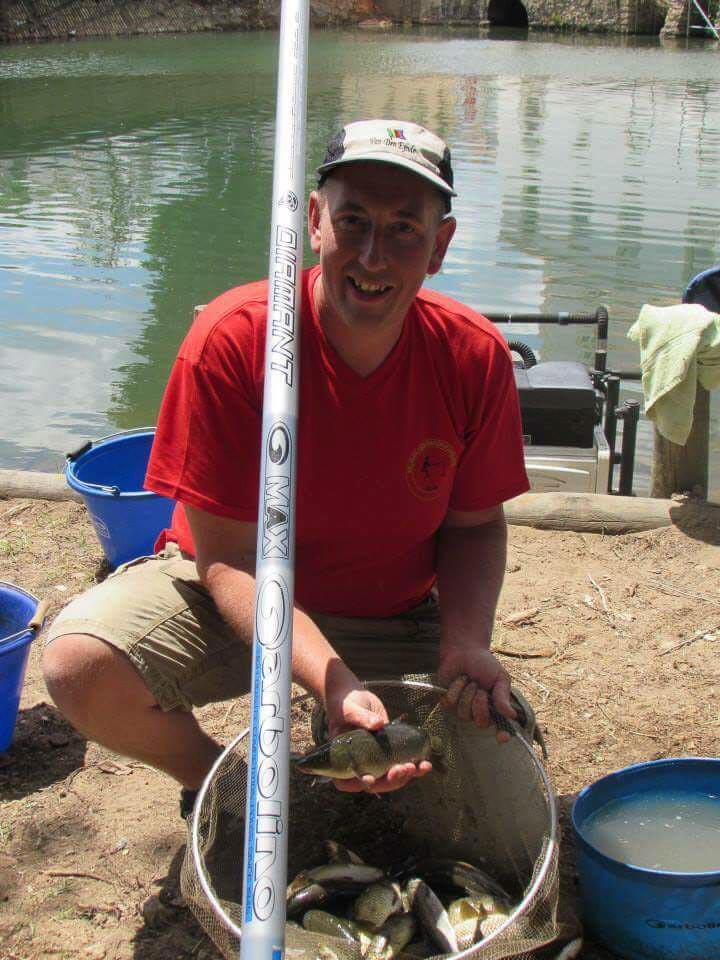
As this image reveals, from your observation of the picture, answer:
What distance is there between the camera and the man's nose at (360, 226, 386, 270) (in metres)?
2.28

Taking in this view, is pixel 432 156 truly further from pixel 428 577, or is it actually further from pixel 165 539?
pixel 165 539

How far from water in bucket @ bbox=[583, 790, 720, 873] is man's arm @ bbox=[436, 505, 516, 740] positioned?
0.37 m

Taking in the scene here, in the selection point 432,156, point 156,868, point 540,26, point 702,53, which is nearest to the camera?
point 432,156

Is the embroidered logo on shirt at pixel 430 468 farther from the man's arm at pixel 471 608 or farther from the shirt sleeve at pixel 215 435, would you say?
the shirt sleeve at pixel 215 435

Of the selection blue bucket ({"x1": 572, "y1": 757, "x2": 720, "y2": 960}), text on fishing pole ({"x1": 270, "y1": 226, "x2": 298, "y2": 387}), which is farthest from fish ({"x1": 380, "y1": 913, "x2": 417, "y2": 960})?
text on fishing pole ({"x1": 270, "y1": 226, "x2": 298, "y2": 387})

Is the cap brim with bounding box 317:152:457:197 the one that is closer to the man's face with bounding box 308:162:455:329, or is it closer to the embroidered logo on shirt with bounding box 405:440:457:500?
the man's face with bounding box 308:162:455:329

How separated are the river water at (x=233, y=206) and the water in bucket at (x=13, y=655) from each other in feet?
12.0

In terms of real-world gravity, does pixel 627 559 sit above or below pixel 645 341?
below

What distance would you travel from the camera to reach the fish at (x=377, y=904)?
2.28 meters

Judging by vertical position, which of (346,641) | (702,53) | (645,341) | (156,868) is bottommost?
(156,868)

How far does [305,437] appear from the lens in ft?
7.98

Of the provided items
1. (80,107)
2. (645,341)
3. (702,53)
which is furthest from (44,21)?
(645,341)

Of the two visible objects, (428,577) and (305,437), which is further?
(428,577)

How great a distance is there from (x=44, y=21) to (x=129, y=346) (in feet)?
109
